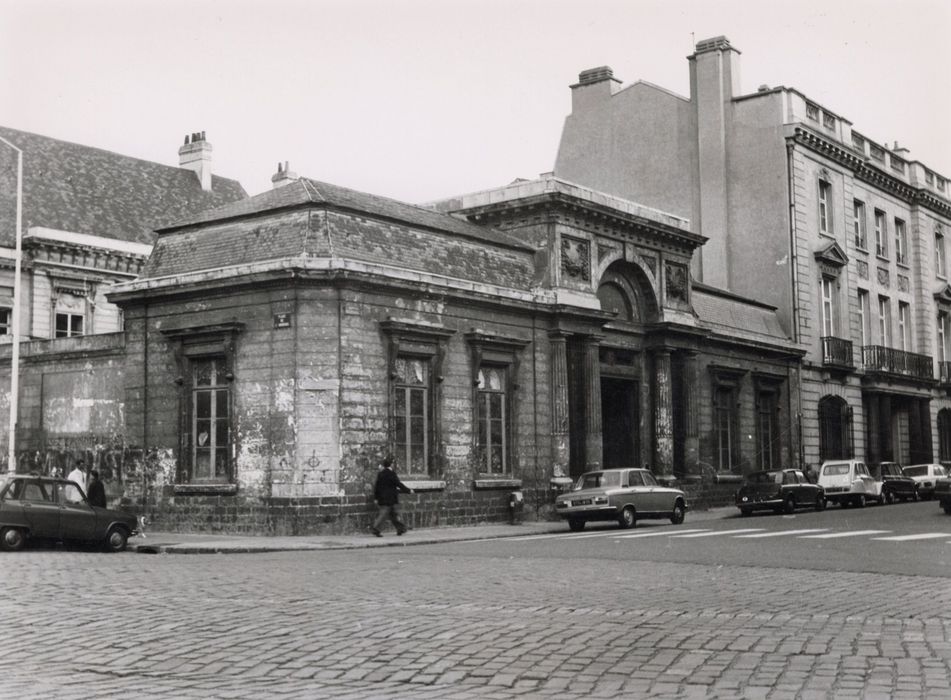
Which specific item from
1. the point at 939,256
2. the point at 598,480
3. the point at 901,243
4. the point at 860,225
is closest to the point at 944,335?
the point at 939,256

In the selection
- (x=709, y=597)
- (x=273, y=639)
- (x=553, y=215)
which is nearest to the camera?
(x=273, y=639)

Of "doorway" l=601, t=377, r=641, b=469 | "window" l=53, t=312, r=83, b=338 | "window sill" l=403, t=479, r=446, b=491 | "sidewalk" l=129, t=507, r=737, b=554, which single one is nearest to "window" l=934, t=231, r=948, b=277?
"doorway" l=601, t=377, r=641, b=469

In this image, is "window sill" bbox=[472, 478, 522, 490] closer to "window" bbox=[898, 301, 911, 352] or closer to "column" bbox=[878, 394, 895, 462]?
"column" bbox=[878, 394, 895, 462]

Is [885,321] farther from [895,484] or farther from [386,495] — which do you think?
[386,495]

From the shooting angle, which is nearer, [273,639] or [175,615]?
[273,639]

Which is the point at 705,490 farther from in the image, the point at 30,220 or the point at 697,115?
the point at 30,220

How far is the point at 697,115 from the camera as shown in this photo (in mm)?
44625

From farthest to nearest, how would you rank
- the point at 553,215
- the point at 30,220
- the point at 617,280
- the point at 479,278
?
the point at 30,220 < the point at 617,280 < the point at 553,215 < the point at 479,278

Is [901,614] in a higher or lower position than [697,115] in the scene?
lower

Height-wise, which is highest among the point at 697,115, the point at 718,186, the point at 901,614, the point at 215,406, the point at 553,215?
the point at 697,115

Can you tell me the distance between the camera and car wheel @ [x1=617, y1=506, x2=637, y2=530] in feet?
85.7

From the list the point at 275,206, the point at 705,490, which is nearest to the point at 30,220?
the point at 275,206

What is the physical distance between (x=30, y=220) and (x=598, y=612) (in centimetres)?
3429

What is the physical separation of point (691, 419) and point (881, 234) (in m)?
19.2
